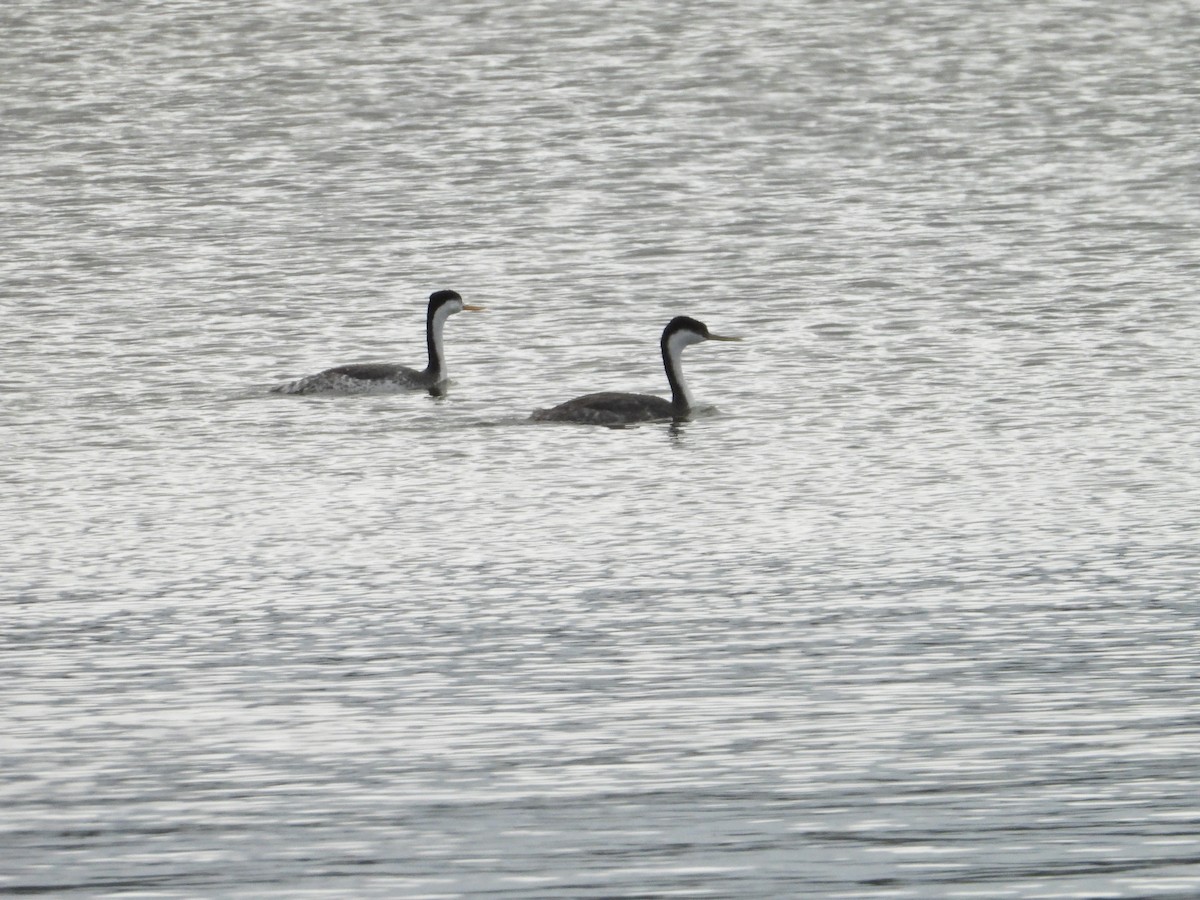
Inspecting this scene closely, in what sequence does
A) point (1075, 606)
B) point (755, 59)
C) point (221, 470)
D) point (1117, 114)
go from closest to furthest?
point (1075, 606) → point (221, 470) → point (1117, 114) → point (755, 59)

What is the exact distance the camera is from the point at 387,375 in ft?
79.7

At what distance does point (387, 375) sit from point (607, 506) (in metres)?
6.92

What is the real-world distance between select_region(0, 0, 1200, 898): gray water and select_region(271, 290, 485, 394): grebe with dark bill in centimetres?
25

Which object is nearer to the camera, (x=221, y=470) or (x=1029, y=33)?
(x=221, y=470)

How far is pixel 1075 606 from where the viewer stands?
45.7 ft

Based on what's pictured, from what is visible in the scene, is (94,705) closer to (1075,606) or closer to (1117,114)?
(1075,606)

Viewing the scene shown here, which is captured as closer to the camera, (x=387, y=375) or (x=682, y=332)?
(x=682, y=332)

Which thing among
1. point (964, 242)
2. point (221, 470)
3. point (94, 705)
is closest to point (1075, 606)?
point (94, 705)

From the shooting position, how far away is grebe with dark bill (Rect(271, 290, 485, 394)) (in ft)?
76.9

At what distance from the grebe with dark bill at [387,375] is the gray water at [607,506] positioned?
0.25 m

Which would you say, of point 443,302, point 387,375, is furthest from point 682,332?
point 443,302

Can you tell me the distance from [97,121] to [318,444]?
25.2m

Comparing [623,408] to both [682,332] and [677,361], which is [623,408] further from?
[682,332]

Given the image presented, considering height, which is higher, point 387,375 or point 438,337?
point 387,375
